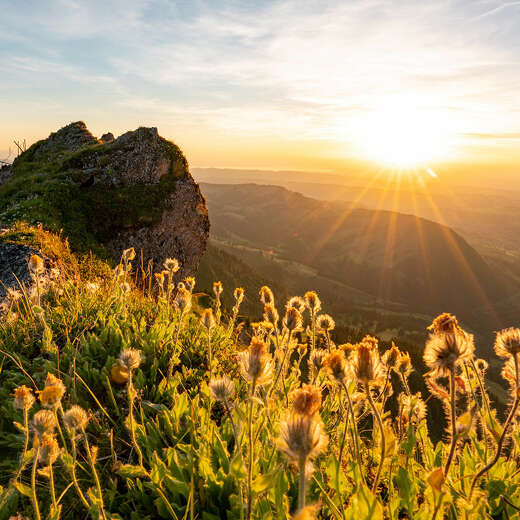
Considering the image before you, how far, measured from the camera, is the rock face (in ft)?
60.7

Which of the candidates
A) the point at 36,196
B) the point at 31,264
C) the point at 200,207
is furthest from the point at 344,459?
the point at 200,207

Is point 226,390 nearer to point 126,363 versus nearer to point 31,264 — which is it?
point 126,363

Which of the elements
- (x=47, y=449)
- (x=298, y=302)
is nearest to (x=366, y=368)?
(x=47, y=449)

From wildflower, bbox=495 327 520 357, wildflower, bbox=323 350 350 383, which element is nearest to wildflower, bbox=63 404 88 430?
wildflower, bbox=323 350 350 383

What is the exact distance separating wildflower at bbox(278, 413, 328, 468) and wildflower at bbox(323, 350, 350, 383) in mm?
567

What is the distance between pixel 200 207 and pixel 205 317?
2129 centimetres

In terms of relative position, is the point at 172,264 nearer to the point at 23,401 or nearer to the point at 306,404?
the point at 23,401

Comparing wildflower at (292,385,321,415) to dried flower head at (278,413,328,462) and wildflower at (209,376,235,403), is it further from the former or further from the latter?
wildflower at (209,376,235,403)

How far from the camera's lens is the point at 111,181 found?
20.5 metres

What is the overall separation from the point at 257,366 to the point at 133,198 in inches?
799

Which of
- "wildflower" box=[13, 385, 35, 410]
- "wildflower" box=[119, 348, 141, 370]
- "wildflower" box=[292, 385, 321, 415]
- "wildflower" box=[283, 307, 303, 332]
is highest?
"wildflower" box=[292, 385, 321, 415]

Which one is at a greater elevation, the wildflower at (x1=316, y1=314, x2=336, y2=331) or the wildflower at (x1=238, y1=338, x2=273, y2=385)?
the wildflower at (x1=238, y1=338, x2=273, y2=385)

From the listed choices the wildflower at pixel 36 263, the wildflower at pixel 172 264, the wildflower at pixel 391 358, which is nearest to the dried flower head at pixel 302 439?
the wildflower at pixel 391 358

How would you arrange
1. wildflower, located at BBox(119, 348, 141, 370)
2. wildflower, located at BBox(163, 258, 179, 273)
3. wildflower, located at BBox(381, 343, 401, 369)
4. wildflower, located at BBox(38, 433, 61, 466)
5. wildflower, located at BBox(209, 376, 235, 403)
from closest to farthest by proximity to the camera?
wildflower, located at BBox(38, 433, 61, 466) < wildflower, located at BBox(209, 376, 235, 403) < wildflower, located at BBox(119, 348, 141, 370) < wildflower, located at BBox(381, 343, 401, 369) < wildflower, located at BBox(163, 258, 179, 273)
